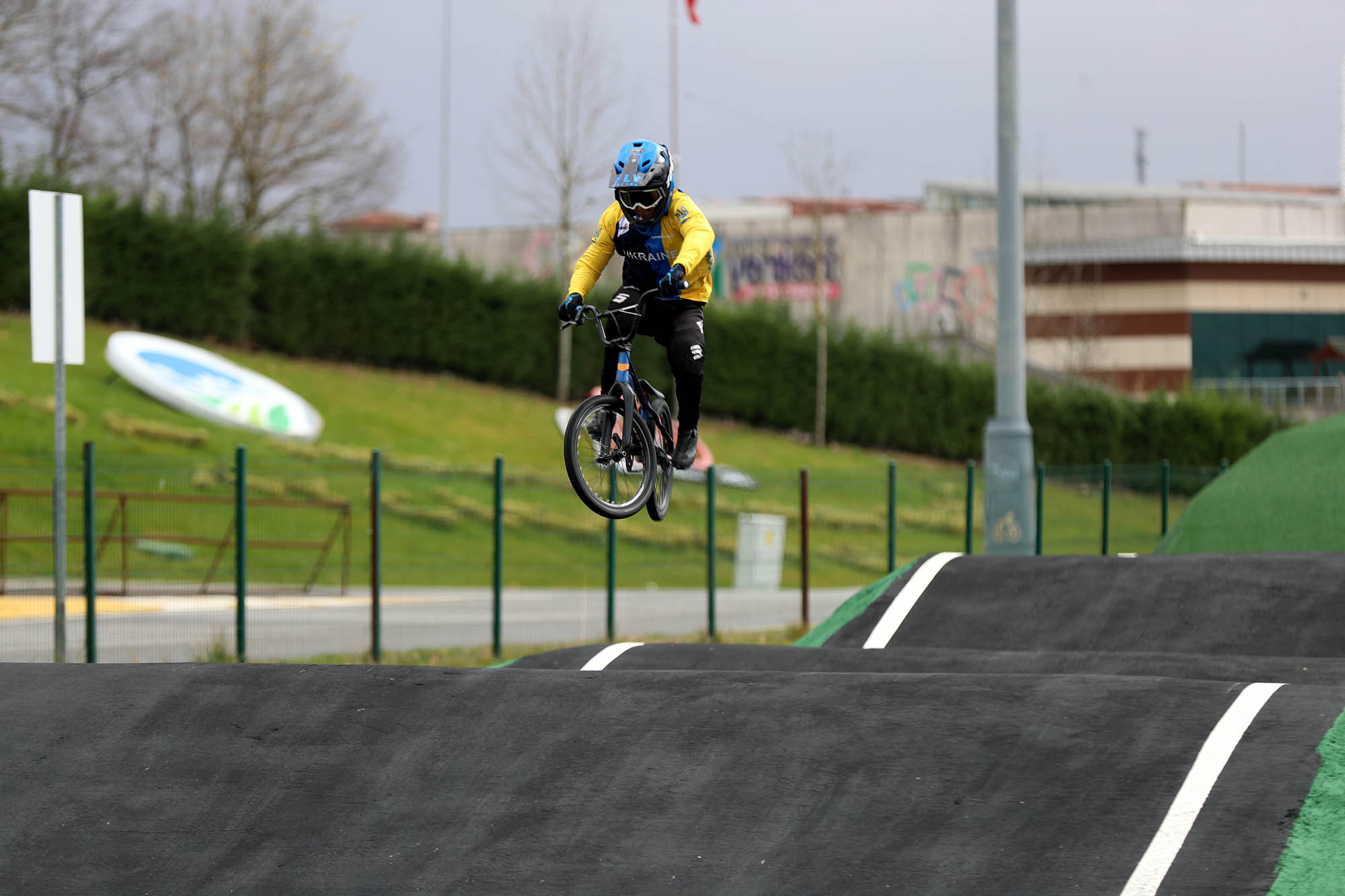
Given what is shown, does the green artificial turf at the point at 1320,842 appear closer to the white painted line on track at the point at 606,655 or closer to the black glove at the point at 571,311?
the black glove at the point at 571,311

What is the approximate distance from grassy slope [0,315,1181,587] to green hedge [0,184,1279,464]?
2408 mm

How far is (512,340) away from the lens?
39656mm

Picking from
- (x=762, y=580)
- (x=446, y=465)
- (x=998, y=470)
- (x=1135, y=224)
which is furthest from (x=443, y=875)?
(x=1135, y=224)

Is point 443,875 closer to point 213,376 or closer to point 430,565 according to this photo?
point 430,565

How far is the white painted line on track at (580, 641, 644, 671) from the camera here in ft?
31.6

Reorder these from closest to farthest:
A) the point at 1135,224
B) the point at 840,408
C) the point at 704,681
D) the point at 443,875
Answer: the point at 443,875 < the point at 704,681 < the point at 840,408 < the point at 1135,224

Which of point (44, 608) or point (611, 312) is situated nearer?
point (611, 312)

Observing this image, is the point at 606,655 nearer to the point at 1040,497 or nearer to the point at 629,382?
the point at 629,382

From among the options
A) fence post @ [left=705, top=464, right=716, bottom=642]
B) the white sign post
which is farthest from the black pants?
fence post @ [left=705, top=464, right=716, bottom=642]

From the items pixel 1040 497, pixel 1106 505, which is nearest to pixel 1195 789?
pixel 1040 497

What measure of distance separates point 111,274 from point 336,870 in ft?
105

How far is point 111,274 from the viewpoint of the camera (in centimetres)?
3481

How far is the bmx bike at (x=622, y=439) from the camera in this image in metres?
6.95

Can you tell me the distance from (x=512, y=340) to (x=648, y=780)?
3375 cm
